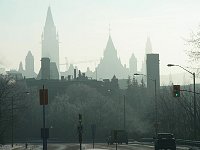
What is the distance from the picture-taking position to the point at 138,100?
7564 inches

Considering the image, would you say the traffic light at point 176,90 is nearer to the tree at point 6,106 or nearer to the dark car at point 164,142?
the dark car at point 164,142

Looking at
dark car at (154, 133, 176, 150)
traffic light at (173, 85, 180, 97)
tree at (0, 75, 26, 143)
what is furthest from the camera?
tree at (0, 75, 26, 143)

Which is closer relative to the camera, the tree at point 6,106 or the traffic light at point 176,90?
the traffic light at point 176,90

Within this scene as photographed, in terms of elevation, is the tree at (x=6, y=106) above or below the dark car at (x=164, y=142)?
above

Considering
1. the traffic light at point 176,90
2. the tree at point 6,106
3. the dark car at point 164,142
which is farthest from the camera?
the tree at point 6,106

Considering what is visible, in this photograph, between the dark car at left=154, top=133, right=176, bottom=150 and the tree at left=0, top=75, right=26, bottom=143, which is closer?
the dark car at left=154, top=133, right=176, bottom=150

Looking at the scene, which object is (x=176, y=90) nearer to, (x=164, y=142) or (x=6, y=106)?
(x=164, y=142)

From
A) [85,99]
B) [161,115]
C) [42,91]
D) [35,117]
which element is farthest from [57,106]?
[42,91]

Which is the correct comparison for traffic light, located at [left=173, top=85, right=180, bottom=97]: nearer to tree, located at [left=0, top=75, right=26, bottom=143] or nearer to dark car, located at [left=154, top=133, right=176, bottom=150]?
dark car, located at [left=154, top=133, right=176, bottom=150]

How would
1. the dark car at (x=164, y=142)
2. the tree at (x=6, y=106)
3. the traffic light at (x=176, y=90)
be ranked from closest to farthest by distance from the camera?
the dark car at (x=164, y=142) < the traffic light at (x=176, y=90) < the tree at (x=6, y=106)

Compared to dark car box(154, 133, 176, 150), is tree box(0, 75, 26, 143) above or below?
above

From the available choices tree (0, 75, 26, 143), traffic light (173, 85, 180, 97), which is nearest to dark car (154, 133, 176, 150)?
traffic light (173, 85, 180, 97)

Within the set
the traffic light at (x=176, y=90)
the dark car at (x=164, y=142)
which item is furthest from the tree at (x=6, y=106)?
the traffic light at (x=176, y=90)

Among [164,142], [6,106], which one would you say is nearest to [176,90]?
[164,142]
